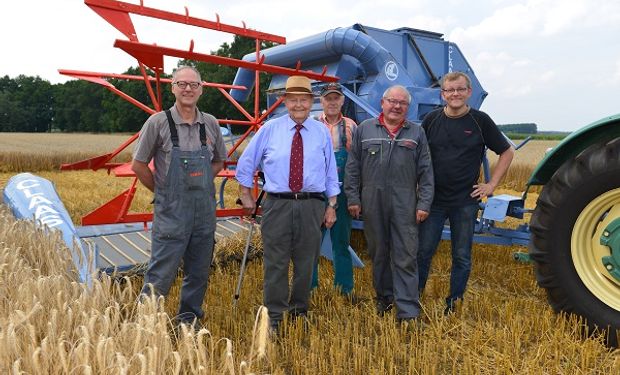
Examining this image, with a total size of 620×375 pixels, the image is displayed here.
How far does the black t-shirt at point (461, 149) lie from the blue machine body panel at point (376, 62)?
5.90ft

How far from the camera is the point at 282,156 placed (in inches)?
118

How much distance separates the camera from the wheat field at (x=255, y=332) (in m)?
1.78

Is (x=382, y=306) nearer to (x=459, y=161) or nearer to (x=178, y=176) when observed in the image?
(x=459, y=161)

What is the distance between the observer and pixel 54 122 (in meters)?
67.4

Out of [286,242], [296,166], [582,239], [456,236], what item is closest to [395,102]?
[296,166]

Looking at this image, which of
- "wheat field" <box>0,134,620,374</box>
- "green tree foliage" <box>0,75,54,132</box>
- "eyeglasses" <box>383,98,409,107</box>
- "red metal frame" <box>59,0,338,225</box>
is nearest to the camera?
"wheat field" <box>0,134,620,374</box>

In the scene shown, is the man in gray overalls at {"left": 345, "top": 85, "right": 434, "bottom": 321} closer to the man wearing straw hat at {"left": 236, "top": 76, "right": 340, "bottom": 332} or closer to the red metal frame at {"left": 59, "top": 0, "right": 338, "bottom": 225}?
the man wearing straw hat at {"left": 236, "top": 76, "right": 340, "bottom": 332}

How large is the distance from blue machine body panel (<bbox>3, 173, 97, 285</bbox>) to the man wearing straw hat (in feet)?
5.19

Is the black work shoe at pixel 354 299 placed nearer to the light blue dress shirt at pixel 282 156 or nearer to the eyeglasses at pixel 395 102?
the light blue dress shirt at pixel 282 156

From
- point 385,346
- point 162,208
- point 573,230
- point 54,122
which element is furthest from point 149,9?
point 54,122

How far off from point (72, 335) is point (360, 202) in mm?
1960

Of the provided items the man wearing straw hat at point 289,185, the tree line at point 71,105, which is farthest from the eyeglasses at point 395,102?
the tree line at point 71,105

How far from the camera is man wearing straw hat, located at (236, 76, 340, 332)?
300 cm

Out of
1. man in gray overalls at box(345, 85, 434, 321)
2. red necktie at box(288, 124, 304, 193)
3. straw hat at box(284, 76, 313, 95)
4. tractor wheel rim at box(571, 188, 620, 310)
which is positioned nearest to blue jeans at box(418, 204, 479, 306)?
man in gray overalls at box(345, 85, 434, 321)
